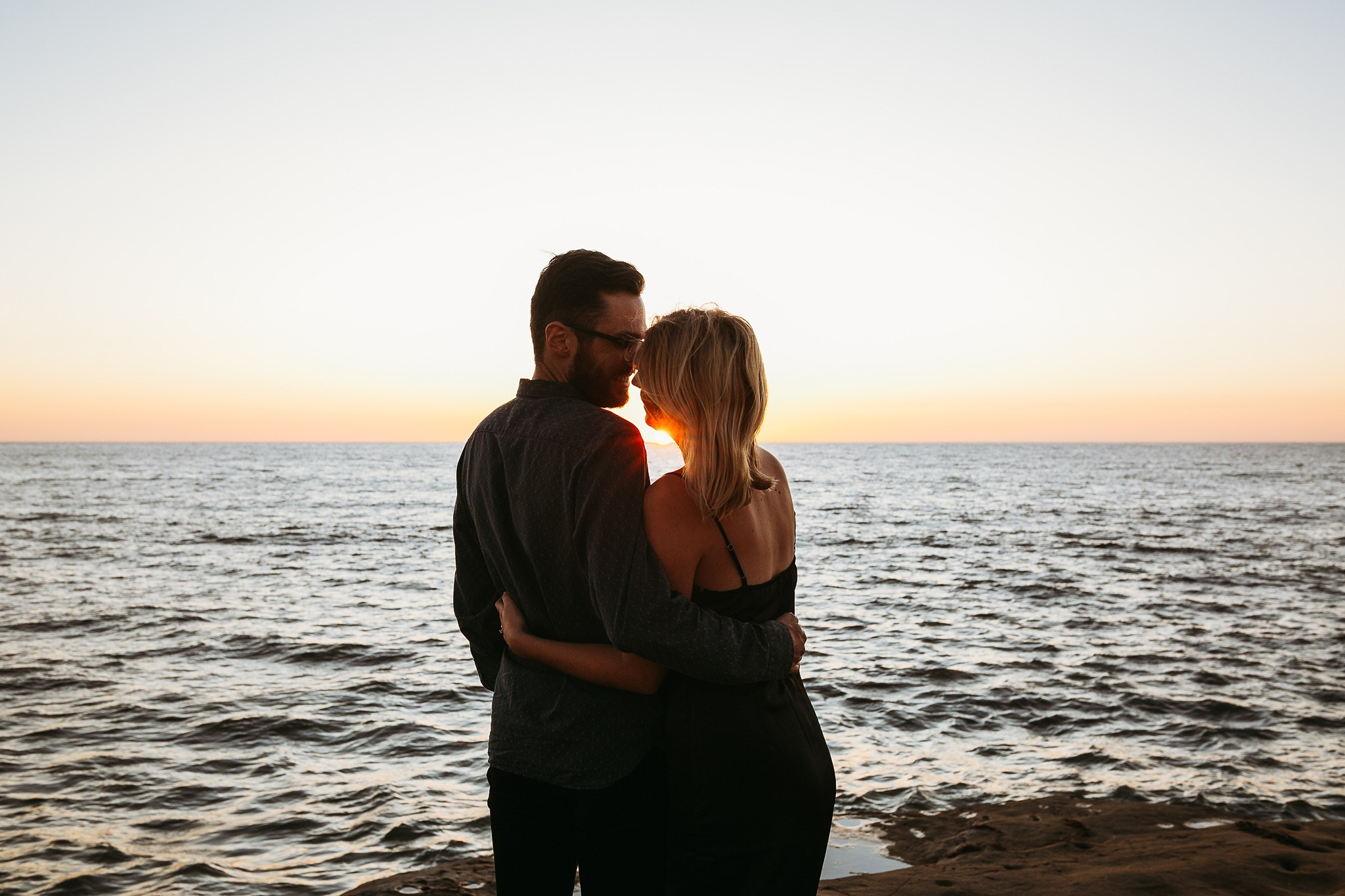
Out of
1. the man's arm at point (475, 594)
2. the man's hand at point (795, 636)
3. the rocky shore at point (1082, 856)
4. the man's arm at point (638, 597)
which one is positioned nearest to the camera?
the man's arm at point (638, 597)

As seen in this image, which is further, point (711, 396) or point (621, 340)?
point (621, 340)

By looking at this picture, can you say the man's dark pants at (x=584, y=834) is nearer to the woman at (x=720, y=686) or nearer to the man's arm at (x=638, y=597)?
the woman at (x=720, y=686)

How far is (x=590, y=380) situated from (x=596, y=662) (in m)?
0.70

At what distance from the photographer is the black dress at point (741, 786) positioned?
83.1 inches

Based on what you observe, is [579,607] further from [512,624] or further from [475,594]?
[475,594]

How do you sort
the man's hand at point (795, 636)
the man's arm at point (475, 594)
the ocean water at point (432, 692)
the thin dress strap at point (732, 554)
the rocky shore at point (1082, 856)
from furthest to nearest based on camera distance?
1. the ocean water at point (432, 692)
2. the rocky shore at point (1082, 856)
3. the man's arm at point (475, 594)
4. the man's hand at point (795, 636)
5. the thin dress strap at point (732, 554)

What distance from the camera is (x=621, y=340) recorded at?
89.2 inches

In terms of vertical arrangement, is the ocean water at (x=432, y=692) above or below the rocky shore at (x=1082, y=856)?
below

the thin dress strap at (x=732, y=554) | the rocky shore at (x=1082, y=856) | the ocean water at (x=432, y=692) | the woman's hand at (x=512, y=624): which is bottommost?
the ocean water at (x=432, y=692)

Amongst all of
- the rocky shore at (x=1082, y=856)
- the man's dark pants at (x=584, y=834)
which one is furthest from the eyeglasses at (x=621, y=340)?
the rocky shore at (x=1082, y=856)

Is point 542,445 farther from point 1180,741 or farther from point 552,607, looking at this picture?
point 1180,741

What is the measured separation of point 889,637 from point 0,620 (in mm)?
12125

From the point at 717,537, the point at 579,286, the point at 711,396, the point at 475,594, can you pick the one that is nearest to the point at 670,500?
the point at 717,537

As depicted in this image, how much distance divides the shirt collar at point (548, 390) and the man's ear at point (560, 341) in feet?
0.22
